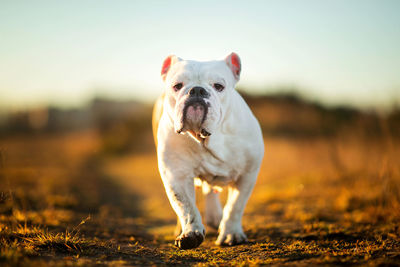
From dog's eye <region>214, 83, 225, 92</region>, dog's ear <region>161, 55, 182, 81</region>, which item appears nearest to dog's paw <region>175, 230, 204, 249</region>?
dog's eye <region>214, 83, 225, 92</region>

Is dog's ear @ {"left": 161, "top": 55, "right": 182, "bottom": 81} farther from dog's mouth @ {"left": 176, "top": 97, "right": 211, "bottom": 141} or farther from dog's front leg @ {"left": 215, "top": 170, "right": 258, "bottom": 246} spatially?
dog's front leg @ {"left": 215, "top": 170, "right": 258, "bottom": 246}

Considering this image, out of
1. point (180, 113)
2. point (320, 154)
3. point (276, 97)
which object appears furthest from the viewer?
point (276, 97)

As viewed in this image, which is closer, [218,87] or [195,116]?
[195,116]

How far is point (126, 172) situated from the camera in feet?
44.6

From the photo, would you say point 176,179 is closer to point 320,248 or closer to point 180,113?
point 180,113

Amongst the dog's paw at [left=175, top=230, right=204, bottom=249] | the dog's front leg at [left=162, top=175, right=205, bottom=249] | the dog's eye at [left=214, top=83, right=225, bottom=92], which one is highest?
the dog's eye at [left=214, top=83, right=225, bottom=92]

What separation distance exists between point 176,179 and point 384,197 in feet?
10.5

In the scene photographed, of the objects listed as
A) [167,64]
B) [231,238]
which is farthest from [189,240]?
[167,64]

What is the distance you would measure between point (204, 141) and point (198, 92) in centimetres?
53

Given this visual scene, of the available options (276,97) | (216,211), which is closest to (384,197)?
(216,211)

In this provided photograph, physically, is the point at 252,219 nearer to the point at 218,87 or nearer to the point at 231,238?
the point at 231,238

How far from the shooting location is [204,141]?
11.2 feet

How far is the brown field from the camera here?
2994mm

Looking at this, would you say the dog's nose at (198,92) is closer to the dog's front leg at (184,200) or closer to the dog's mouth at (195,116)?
the dog's mouth at (195,116)
